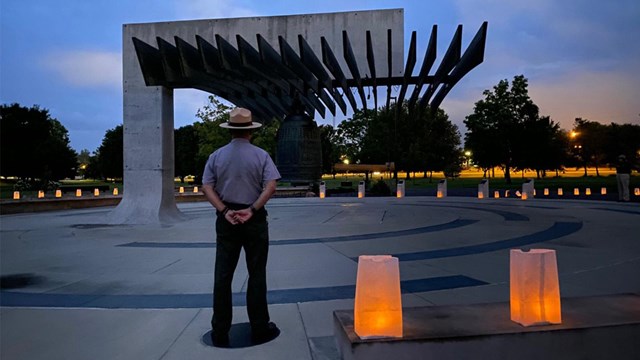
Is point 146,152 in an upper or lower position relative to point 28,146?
lower

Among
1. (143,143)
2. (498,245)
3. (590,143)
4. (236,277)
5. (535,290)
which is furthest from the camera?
(590,143)

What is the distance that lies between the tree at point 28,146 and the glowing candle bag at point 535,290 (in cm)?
5098

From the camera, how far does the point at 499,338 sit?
3010 mm

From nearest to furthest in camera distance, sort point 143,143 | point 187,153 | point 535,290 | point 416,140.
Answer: point 535,290, point 143,143, point 416,140, point 187,153

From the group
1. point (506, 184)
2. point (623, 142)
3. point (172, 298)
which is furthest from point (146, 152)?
point (623, 142)

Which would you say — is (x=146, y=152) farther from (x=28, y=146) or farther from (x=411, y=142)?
(x=411, y=142)

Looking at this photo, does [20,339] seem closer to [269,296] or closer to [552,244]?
[269,296]

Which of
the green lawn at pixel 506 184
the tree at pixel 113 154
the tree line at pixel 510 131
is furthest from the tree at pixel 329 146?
the tree at pixel 113 154

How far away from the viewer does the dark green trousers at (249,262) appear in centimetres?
373

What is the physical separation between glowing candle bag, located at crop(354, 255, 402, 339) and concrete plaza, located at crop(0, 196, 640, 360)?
2.14 ft

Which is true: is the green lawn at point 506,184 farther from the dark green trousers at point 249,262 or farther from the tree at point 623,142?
the dark green trousers at point 249,262

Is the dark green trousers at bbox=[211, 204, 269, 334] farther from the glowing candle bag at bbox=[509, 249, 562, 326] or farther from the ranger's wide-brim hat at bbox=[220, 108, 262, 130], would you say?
the glowing candle bag at bbox=[509, 249, 562, 326]

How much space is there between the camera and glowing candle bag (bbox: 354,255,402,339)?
3025mm

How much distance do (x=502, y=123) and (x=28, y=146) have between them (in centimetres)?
5524
